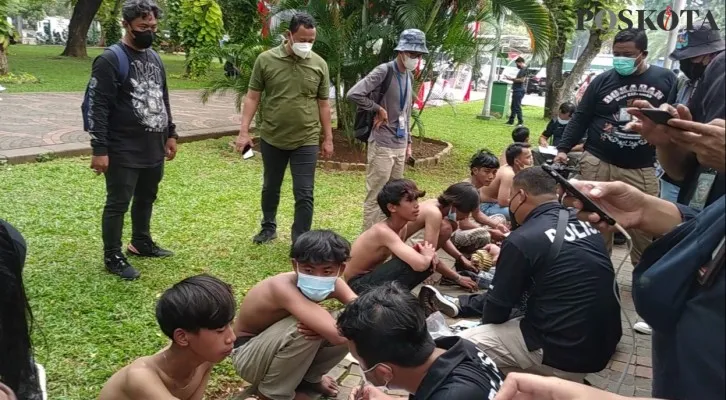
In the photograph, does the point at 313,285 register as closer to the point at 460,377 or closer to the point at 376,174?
the point at 460,377

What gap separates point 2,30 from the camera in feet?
42.4

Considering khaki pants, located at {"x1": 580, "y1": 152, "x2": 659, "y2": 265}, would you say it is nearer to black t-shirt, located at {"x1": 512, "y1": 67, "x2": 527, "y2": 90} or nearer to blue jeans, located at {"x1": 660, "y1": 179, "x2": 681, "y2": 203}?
blue jeans, located at {"x1": 660, "y1": 179, "x2": 681, "y2": 203}

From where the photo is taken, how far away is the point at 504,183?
5297 mm

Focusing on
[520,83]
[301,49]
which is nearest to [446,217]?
[301,49]

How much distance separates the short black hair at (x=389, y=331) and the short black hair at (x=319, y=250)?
0.72 metres

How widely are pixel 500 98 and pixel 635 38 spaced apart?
45.8ft

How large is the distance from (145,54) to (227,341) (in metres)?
2.48

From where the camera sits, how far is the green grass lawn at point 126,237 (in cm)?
311

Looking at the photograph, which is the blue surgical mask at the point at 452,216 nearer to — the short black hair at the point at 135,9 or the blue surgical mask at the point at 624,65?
the blue surgical mask at the point at 624,65

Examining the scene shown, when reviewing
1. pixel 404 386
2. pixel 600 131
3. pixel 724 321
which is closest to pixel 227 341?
pixel 404 386

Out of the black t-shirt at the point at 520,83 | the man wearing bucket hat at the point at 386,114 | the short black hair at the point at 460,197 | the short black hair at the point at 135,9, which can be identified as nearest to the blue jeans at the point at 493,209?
the man wearing bucket hat at the point at 386,114

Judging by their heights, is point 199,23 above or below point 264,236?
above

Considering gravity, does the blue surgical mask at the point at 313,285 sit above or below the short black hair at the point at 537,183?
Answer: below

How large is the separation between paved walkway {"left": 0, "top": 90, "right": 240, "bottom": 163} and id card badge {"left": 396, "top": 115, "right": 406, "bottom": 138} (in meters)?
4.52
